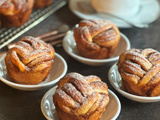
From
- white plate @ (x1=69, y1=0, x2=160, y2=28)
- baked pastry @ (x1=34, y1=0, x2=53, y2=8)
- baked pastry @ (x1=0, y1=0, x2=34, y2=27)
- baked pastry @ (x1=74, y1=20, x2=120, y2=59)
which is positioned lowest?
white plate @ (x1=69, y1=0, x2=160, y2=28)

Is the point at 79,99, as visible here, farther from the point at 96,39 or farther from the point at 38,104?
the point at 96,39

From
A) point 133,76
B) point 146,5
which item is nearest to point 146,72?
point 133,76

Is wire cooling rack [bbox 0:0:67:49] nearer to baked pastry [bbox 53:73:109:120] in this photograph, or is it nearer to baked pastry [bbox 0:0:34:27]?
baked pastry [bbox 0:0:34:27]

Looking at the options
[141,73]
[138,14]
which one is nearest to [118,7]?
[138,14]

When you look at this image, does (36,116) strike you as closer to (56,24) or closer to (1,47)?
(1,47)

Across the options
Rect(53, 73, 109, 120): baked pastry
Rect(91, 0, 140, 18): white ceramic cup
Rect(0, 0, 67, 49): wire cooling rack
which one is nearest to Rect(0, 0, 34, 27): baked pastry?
Rect(0, 0, 67, 49): wire cooling rack
